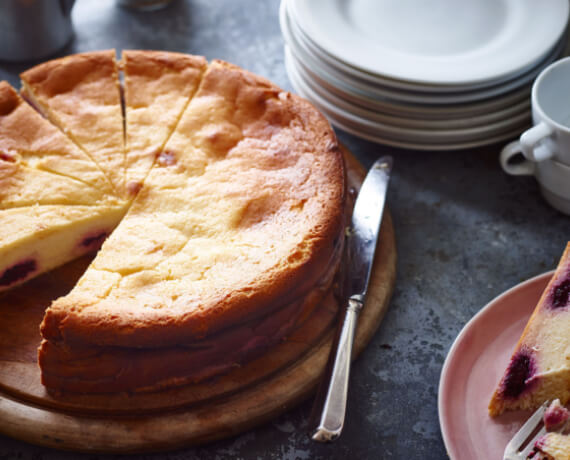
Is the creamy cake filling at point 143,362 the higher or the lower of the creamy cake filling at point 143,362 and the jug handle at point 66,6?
the lower

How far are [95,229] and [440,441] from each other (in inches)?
56.4

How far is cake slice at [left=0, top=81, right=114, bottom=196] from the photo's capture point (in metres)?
2.44

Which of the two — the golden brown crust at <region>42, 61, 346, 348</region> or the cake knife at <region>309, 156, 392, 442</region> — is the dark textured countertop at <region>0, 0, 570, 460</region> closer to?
the cake knife at <region>309, 156, 392, 442</region>

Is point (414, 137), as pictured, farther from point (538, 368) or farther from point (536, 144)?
point (538, 368)

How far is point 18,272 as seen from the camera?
7.64 feet

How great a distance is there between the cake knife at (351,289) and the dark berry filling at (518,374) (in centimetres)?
47

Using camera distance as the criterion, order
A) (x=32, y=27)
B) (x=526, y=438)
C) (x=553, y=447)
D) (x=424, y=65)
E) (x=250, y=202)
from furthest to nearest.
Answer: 1. (x=32, y=27)
2. (x=424, y=65)
3. (x=250, y=202)
4. (x=526, y=438)
5. (x=553, y=447)

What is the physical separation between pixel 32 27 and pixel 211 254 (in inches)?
71.8

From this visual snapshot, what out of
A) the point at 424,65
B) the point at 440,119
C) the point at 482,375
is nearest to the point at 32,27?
the point at 424,65

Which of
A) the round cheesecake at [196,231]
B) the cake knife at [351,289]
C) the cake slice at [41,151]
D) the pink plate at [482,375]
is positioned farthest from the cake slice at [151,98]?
the pink plate at [482,375]

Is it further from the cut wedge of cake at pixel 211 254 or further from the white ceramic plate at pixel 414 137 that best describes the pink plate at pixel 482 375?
the white ceramic plate at pixel 414 137

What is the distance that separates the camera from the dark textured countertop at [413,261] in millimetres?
1973

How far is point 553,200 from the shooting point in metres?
2.62

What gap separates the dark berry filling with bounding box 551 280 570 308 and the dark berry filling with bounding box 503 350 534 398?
0.67 ft
